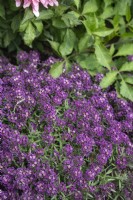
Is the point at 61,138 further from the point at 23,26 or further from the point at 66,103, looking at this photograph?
the point at 23,26

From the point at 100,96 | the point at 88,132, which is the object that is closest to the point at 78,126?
the point at 88,132

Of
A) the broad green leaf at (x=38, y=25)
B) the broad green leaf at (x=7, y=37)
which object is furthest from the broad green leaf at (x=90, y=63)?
the broad green leaf at (x=7, y=37)

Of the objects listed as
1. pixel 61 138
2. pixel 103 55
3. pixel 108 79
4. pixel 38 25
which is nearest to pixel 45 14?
pixel 38 25

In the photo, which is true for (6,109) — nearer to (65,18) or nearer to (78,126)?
(78,126)

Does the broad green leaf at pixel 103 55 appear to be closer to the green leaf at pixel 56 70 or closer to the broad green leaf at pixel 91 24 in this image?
the broad green leaf at pixel 91 24

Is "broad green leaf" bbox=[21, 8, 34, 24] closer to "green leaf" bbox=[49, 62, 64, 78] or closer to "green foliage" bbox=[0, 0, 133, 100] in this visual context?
"green foliage" bbox=[0, 0, 133, 100]
